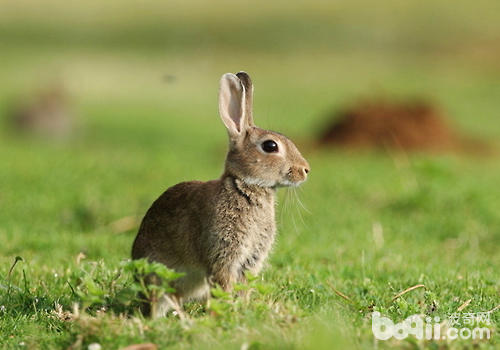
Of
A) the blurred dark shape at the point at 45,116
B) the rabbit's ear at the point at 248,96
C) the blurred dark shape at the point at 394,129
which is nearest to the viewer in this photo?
the rabbit's ear at the point at 248,96

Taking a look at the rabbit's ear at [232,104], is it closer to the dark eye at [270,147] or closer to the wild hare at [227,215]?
the wild hare at [227,215]

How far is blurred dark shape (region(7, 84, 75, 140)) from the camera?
2358 cm

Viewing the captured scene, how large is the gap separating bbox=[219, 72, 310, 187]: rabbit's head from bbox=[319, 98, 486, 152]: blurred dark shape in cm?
1154

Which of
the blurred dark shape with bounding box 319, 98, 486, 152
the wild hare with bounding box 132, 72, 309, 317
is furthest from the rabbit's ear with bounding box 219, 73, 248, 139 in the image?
the blurred dark shape with bounding box 319, 98, 486, 152

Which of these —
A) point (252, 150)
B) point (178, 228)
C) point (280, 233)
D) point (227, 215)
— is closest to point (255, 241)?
point (227, 215)

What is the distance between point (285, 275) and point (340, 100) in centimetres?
2545

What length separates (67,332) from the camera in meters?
4.90

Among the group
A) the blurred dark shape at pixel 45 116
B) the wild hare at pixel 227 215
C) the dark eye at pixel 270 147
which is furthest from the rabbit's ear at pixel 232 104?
the blurred dark shape at pixel 45 116

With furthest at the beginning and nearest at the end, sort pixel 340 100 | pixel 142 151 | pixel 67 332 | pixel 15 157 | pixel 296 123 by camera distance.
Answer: pixel 340 100
pixel 296 123
pixel 142 151
pixel 15 157
pixel 67 332

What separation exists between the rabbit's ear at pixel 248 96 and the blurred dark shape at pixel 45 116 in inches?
708

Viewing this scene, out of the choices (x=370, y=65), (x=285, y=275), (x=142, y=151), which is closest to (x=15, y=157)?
(x=142, y=151)

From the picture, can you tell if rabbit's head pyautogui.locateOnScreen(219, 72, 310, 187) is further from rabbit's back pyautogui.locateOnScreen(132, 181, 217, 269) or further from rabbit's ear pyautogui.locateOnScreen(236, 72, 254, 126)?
rabbit's back pyautogui.locateOnScreen(132, 181, 217, 269)

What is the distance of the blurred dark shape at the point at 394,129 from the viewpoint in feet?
Answer: 56.8

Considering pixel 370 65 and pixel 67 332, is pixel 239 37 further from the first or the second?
pixel 67 332
